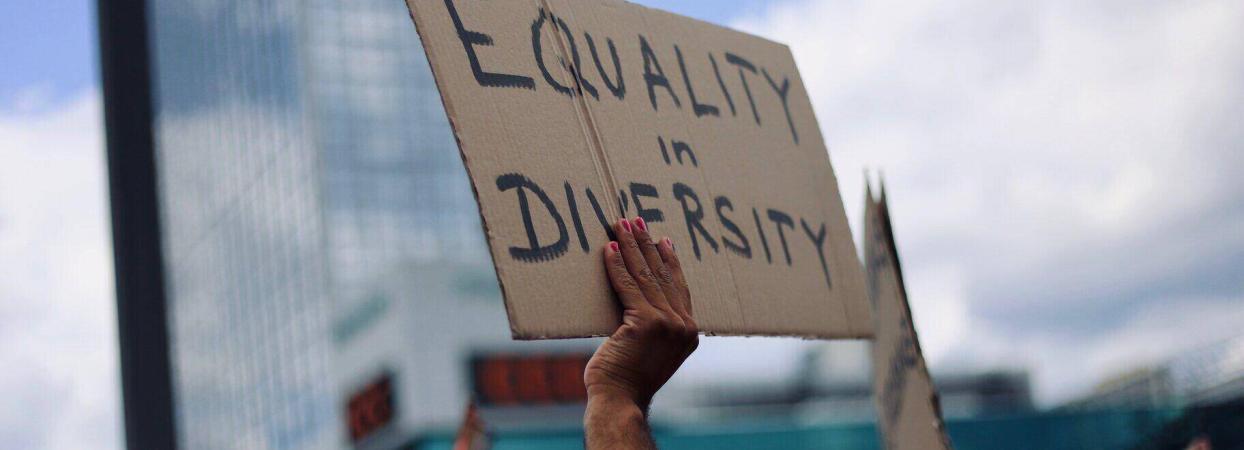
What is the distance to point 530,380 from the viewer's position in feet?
121

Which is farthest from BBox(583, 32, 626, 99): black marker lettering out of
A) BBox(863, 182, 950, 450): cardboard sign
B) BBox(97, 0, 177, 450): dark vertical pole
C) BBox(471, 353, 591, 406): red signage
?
BBox(471, 353, 591, 406): red signage

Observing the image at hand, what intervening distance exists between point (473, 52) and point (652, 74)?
1.42 ft

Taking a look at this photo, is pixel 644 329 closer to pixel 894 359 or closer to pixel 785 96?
pixel 785 96

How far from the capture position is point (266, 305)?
5653 cm

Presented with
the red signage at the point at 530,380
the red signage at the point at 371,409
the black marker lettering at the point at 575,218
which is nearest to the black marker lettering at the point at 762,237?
the black marker lettering at the point at 575,218

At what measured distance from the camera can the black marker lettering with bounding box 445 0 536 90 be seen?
2025 mm

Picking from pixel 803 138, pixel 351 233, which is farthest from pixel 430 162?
pixel 803 138

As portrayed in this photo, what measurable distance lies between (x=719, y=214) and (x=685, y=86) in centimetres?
26

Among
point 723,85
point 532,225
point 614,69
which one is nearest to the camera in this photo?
point 532,225

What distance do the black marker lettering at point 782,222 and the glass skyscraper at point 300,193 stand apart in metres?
44.0

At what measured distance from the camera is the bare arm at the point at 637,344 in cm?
174

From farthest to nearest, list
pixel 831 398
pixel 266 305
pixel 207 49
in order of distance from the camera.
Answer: pixel 207 49 < pixel 266 305 < pixel 831 398

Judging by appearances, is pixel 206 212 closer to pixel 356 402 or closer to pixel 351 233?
pixel 351 233

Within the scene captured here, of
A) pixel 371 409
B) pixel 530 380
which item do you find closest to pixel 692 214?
pixel 530 380
